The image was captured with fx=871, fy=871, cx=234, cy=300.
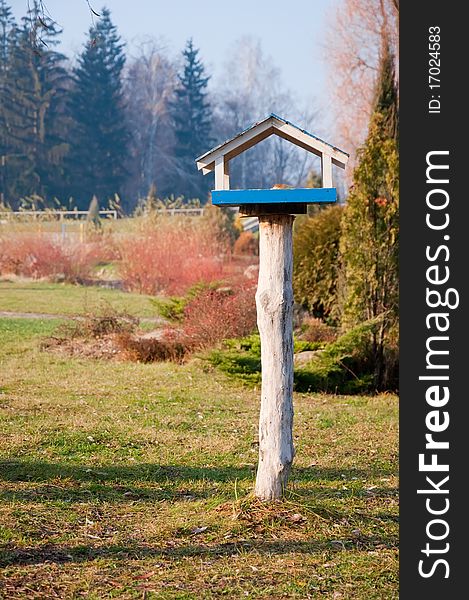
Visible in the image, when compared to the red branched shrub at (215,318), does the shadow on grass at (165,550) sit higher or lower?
lower

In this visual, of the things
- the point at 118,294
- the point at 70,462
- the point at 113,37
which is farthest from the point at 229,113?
the point at 70,462

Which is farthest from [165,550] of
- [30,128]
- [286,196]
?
[30,128]

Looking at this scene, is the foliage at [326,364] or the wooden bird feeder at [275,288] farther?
the foliage at [326,364]

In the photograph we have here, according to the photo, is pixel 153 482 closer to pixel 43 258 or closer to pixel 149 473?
pixel 149 473

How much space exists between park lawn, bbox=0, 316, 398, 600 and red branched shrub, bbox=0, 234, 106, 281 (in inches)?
444

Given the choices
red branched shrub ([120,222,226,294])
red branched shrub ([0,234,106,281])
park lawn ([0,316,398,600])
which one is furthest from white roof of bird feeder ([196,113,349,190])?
red branched shrub ([0,234,106,281])

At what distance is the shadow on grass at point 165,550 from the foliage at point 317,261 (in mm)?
7531

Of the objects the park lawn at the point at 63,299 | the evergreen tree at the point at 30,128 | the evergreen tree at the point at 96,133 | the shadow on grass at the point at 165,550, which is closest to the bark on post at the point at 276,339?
the shadow on grass at the point at 165,550

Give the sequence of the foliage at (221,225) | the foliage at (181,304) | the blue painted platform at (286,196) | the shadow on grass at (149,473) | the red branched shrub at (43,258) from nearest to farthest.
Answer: the blue painted platform at (286,196) → the shadow on grass at (149,473) → the foliage at (181,304) → the red branched shrub at (43,258) → the foliage at (221,225)

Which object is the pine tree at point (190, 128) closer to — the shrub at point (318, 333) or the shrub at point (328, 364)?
the shrub at point (318, 333)

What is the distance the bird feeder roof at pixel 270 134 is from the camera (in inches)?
181

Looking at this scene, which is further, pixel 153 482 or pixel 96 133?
pixel 96 133

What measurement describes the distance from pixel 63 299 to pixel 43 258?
11.8ft

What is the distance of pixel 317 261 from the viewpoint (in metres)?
12.0
